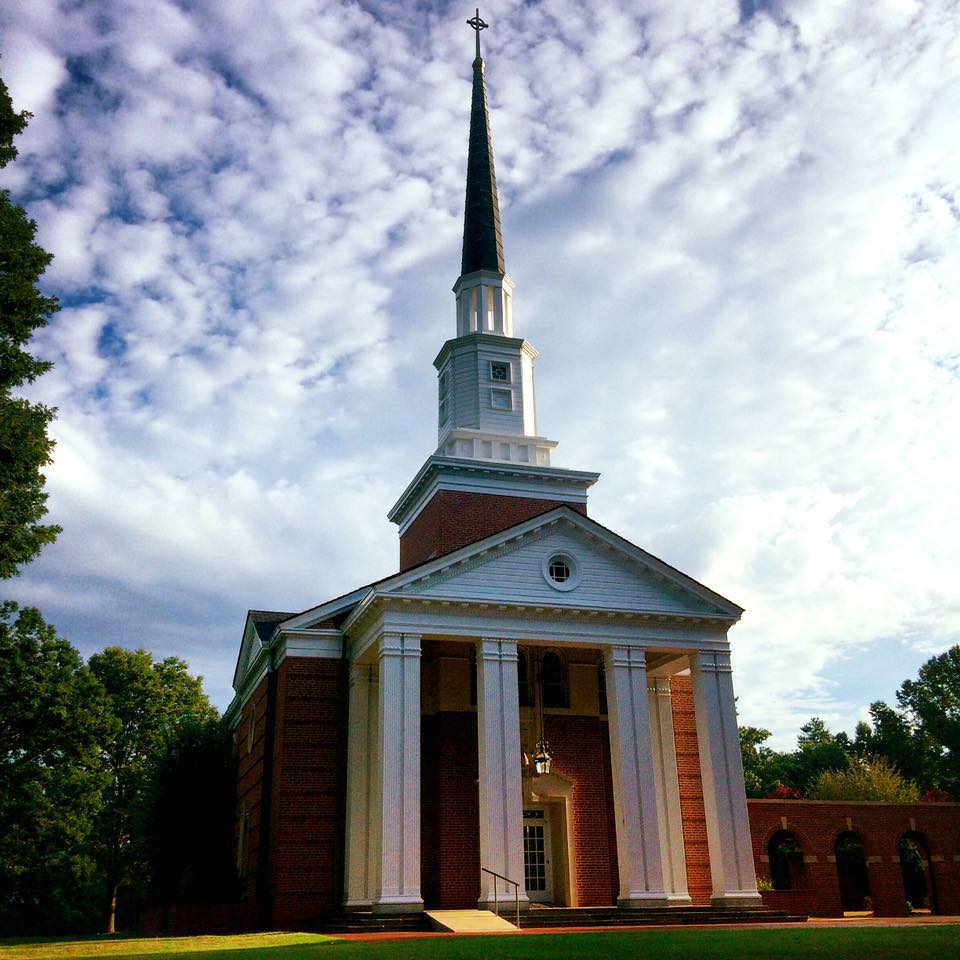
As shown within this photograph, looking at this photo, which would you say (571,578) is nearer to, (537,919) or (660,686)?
(660,686)

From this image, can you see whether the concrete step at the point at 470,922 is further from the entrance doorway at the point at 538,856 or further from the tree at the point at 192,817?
the tree at the point at 192,817

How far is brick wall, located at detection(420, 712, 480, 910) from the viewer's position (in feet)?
81.2

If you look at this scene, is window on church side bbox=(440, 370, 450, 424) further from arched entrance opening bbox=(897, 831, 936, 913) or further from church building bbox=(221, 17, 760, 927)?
arched entrance opening bbox=(897, 831, 936, 913)

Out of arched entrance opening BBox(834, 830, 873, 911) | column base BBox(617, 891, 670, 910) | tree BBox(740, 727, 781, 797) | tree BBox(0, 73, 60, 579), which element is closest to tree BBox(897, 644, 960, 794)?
tree BBox(740, 727, 781, 797)

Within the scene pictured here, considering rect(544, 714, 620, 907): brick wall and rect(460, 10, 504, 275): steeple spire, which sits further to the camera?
rect(460, 10, 504, 275): steeple spire

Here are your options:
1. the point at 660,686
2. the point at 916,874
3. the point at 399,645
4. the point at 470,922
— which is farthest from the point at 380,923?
the point at 916,874

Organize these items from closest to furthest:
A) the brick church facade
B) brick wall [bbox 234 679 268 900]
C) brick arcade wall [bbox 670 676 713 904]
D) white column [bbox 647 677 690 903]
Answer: the brick church facade < white column [bbox 647 677 690 903] < brick wall [bbox 234 679 268 900] < brick arcade wall [bbox 670 676 713 904]

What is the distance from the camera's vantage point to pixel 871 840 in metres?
30.0

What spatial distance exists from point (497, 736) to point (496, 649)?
2164 millimetres

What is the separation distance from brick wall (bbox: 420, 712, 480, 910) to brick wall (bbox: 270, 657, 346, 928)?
2483 millimetres

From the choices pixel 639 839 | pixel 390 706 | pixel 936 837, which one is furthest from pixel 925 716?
pixel 390 706

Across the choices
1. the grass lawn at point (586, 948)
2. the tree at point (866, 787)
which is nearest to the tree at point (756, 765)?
the tree at point (866, 787)

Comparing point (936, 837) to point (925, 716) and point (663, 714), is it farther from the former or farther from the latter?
point (925, 716)

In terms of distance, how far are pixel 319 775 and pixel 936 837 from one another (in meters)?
20.4
